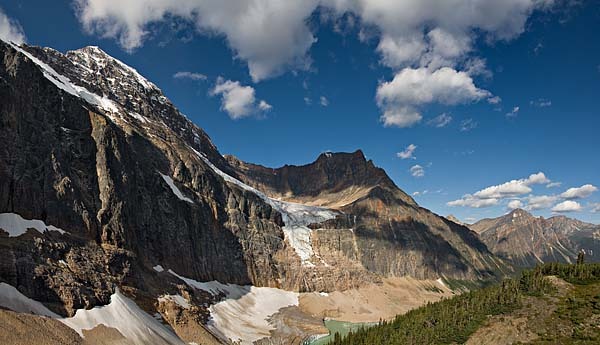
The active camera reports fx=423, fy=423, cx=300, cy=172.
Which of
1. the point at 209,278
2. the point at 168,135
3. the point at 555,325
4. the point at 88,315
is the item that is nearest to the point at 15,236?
the point at 88,315

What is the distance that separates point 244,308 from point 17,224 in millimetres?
74620

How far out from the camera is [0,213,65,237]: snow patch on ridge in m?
78.1

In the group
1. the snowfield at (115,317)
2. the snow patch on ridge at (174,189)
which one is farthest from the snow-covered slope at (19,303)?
the snow patch on ridge at (174,189)

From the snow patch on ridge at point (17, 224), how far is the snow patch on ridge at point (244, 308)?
4428 centimetres

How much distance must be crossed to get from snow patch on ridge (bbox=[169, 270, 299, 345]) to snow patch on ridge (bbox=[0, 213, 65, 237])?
44281 millimetres

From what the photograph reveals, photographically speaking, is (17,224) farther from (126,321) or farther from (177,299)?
(177,299)

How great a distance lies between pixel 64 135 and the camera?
10044cm

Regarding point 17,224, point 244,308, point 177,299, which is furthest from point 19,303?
point 244,308

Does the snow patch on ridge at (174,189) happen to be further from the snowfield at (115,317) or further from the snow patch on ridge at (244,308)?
the snowfield at (115,317)

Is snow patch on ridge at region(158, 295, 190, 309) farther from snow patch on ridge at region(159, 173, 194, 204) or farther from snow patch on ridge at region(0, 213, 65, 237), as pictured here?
snow patch on ridge at region(159, 173, 194, 204)

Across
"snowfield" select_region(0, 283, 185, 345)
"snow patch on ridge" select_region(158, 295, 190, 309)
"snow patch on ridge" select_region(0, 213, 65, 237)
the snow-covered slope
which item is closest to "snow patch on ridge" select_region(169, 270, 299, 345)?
"snow patch on ridge" select_region(158, 295, 190, 309)

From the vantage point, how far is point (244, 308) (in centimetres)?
13638

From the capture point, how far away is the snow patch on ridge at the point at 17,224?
78113mm

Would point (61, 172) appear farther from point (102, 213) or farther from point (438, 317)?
point (438, 317)
